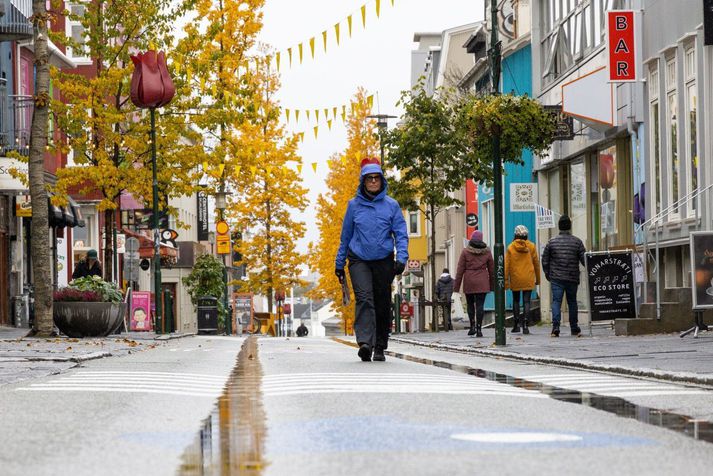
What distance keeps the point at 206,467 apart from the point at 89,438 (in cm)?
128

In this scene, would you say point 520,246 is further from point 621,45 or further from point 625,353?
point 625,353

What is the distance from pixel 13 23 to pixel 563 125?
12.1 m

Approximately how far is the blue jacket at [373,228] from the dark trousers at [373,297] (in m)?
0.09

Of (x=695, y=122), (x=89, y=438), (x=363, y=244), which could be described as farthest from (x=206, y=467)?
(x=695, y=122)

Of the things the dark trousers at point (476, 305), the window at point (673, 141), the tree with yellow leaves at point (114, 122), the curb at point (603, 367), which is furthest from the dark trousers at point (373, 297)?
the tree with yellow leaves at point (114, 122)

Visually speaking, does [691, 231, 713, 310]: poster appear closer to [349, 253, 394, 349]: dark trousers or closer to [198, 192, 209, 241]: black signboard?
[349, 253, 394, 349]: dark trousers

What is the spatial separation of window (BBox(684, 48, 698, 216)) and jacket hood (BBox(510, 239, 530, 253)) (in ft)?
8.89

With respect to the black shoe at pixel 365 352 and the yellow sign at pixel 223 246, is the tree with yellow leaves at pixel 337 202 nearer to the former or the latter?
the yellow sign at pixel 223 246

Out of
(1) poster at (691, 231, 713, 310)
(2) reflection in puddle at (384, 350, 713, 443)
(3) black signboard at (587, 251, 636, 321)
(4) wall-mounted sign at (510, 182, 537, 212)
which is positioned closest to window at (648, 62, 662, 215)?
(3) black signboard at (587, 251, 636, 321)

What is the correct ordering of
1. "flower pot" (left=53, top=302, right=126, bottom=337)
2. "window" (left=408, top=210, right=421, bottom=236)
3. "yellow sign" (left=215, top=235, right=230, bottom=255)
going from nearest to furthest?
1. "flower pot" (left=53, top=302, right=126, bottom=337)
2. "yellow sign" (left=215, top=235, right=230, bottom=255)
3. "window" (left=408, top=210, right=421, bottom=236)

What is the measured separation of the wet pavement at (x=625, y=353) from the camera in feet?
38.8

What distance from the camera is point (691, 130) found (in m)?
24.1

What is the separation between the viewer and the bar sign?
89.6 ft

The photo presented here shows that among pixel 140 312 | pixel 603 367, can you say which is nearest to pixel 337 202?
pixel 140 312
